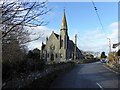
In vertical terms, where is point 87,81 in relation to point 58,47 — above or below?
below

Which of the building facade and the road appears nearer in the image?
the road

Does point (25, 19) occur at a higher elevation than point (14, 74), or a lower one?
higher

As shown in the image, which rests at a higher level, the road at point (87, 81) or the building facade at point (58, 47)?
the building facade at point (58, 47)

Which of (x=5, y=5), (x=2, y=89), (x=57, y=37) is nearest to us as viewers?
(x=5, y=5)

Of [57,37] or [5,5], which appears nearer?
[5,5]

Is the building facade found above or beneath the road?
above

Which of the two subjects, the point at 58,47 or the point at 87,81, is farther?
the point at 58,47

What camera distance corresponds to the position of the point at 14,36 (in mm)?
12070

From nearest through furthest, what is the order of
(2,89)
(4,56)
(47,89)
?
(2,89)
(4,56)
(47,89)

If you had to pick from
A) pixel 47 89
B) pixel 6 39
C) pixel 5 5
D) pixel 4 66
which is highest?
pixel 5 5

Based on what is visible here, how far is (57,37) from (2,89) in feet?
418

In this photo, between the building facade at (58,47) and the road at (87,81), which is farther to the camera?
the building facade at (58,47)

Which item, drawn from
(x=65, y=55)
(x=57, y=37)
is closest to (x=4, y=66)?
(x=65, y=55)

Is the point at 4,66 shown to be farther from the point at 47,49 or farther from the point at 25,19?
the point at 47,49
